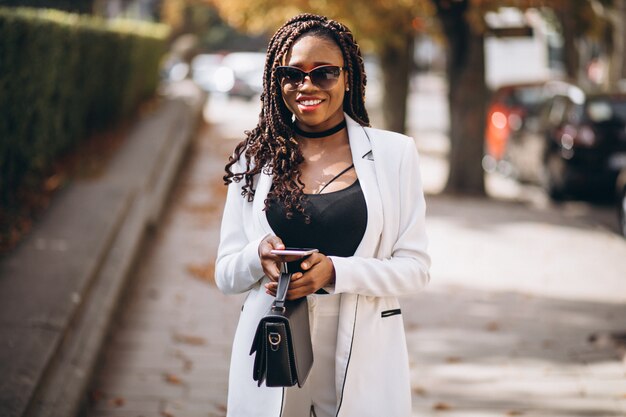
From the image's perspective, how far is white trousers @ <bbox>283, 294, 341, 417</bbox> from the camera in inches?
121

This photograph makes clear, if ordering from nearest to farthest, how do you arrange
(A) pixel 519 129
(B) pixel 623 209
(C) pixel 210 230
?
(B) pixel 623 209 < (C) pixel 210 230 < (A) pixel 519 129

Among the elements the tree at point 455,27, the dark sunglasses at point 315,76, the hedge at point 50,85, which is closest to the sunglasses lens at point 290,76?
the dark sunglasses at point 315,76

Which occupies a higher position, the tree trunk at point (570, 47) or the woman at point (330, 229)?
the tree trunk at point (570, 47)

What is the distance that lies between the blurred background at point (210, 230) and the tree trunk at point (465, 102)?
25mm

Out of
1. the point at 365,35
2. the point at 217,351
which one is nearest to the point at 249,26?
the point at 365,35

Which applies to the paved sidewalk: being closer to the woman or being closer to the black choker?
the woman

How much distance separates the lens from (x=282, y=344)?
2768 mm

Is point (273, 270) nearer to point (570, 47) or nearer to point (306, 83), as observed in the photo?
point (306, 83)

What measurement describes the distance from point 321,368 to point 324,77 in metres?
0.99

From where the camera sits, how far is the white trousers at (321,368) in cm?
306

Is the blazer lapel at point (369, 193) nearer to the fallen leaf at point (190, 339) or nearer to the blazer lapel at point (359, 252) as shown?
the blazer lapel at point (359, 252)

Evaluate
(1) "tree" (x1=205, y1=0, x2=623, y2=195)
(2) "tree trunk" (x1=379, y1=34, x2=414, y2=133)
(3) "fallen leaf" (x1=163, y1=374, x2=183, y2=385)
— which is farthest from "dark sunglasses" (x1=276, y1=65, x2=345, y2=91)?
(2) "tree trunk" (x1=379, y1=34, x2=414, y2=133)

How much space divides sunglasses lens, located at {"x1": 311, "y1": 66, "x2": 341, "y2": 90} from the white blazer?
217 millimetres

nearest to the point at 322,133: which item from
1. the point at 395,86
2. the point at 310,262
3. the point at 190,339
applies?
the point at 310,262
